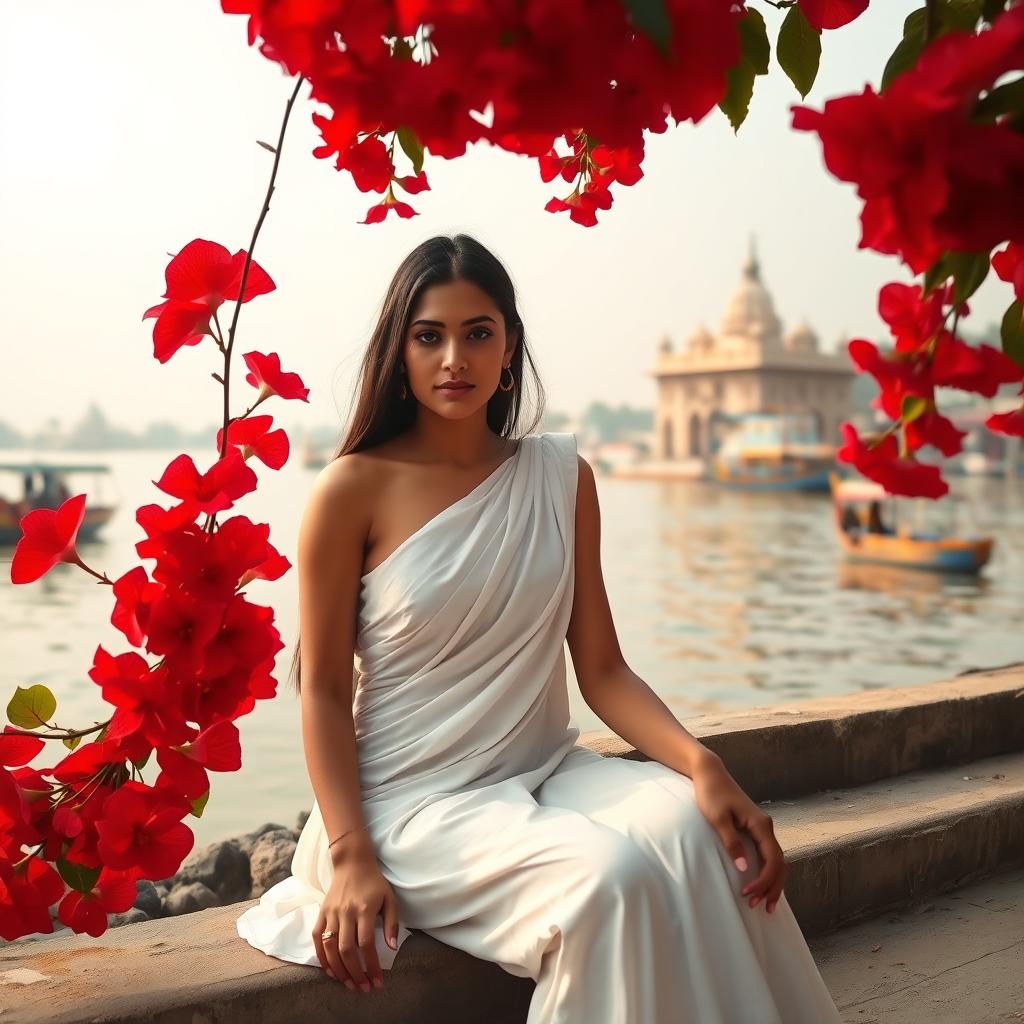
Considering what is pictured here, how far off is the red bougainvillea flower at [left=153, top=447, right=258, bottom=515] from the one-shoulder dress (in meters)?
0.55

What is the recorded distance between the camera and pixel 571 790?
183 centimetres

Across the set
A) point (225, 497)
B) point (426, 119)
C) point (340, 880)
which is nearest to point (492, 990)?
point (340, 880)

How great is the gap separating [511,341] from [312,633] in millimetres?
578

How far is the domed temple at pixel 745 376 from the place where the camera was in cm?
5506

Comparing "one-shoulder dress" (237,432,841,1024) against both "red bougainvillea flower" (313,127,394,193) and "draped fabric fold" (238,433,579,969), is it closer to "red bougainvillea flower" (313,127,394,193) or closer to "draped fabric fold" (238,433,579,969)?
"draped fabric fold" (238,433,579,969)

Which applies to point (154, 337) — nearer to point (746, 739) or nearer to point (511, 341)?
point (511, 341)

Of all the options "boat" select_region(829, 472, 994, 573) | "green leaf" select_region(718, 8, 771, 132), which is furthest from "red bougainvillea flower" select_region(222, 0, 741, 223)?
"boat" select_region(829, 472, 994, 573)

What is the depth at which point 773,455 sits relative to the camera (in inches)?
2064

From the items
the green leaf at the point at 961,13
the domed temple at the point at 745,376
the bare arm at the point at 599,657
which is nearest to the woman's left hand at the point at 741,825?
the bare arm at the point at 599,657

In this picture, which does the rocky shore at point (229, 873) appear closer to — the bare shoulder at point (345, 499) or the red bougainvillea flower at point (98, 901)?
the bare shoulder at point (345, 499)

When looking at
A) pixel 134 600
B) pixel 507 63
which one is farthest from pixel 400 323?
pixel 507 63

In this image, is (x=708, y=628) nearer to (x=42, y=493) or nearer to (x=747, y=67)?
(x=42, y=493)

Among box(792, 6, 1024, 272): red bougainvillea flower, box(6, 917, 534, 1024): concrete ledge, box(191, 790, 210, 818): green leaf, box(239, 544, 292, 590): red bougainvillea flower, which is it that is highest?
box(792, 6, 1024, 272): red bougainvillea flower

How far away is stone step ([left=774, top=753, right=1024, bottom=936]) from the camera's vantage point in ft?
7.64
